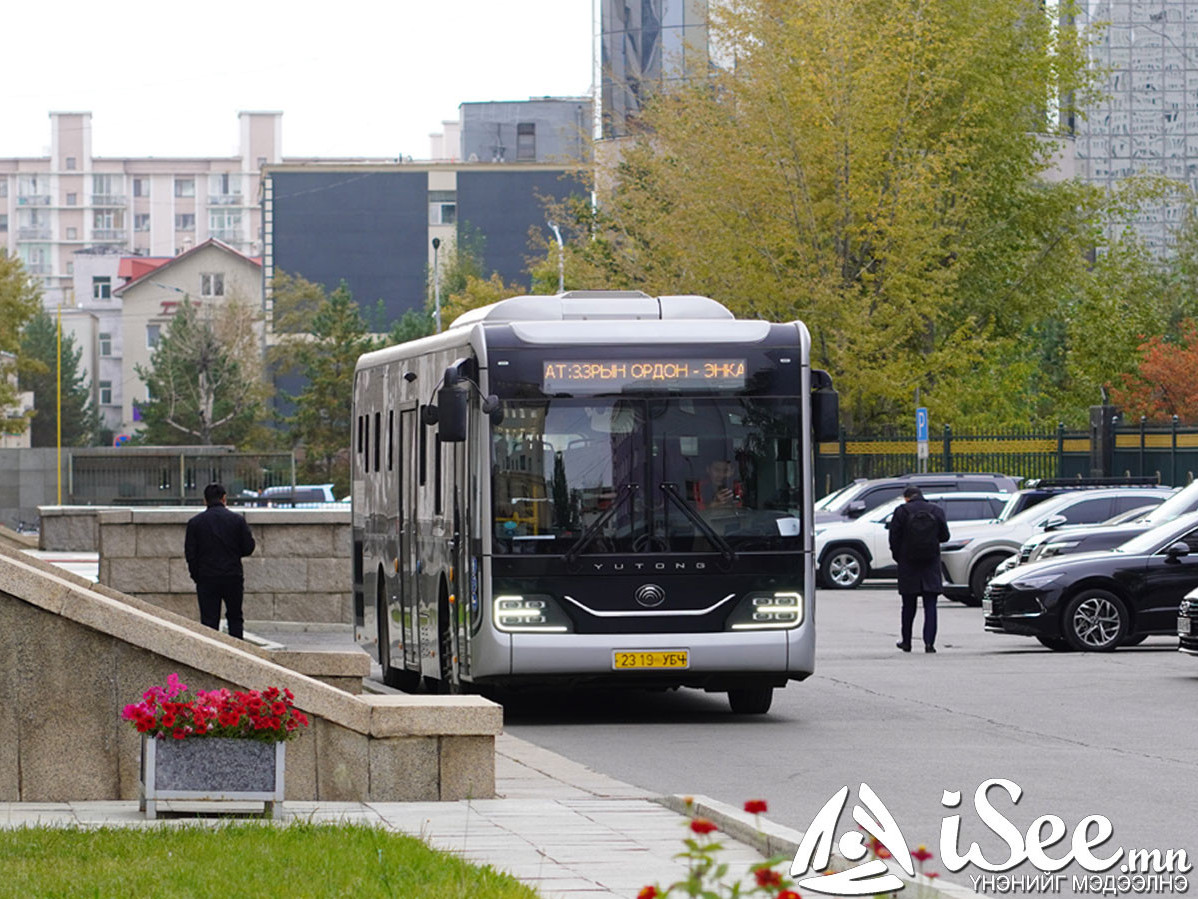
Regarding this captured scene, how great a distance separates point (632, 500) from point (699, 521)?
0.51 metres

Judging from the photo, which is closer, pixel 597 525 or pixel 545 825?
pixel 545 825

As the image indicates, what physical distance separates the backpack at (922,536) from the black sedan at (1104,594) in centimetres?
95

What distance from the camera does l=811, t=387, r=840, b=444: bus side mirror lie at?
16.3 meters

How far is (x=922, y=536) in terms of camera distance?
2367 centimetres

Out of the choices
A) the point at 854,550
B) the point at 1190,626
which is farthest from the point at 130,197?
the point at 1190,626

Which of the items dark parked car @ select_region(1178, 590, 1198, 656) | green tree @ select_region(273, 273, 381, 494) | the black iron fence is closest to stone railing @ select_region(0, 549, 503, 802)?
dark parked car @ select_region(1178, 590, 1198, 656)

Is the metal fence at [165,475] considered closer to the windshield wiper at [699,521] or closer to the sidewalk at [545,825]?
the windshield wiper at [699,521]

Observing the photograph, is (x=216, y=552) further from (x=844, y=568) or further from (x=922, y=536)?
(x=844, y=568)

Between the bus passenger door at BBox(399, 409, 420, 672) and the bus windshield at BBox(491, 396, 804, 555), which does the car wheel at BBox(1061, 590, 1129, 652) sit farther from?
the bus windshield at BBox(491, 396, 804, 555)

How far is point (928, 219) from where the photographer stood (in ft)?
168

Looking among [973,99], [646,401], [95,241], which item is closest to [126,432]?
[95,241]

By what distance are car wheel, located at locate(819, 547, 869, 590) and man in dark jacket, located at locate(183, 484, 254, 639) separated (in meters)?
20.2

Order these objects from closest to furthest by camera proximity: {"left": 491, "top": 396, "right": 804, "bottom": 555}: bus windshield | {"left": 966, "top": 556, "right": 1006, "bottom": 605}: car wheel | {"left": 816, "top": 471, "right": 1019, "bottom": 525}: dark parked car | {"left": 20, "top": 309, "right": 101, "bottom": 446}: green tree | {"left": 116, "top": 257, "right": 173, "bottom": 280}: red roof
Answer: {"left": 491, "top": 396, "right": 804, "bottom": 555}: bus windshield
{"left": 966, "top": 556, "right": 1006, "bottom": 605}: car wheel
{"left": 816, "top": 471, "right": 1019, "bottom": 525}: dark parked car
{"left": 20, "top": 309, "right": 101, "bottom": 446}: green tree
{"left": 116, "top": 257, "right": 173, "bottom": 280}: red roof

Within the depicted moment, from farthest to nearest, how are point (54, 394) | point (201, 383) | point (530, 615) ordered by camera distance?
1. point (54, 394)
2. point (201, 383)
3. point (530, 615)
